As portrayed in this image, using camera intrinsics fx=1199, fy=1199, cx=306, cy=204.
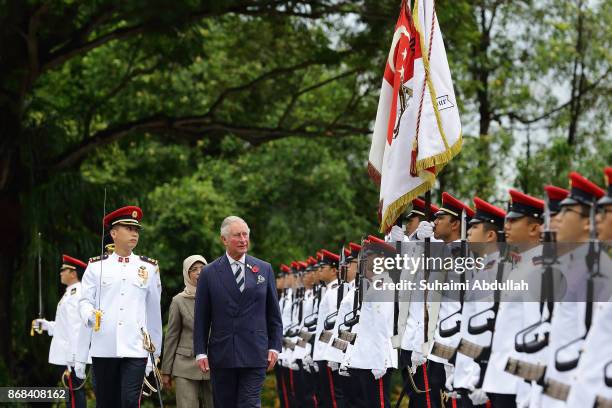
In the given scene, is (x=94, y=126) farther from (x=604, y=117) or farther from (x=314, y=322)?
(x=604, y=117)

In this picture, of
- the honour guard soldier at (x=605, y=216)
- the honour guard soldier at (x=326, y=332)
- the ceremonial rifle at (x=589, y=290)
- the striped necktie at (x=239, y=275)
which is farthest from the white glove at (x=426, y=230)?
the honour guard soldier at (x=326, y=332)

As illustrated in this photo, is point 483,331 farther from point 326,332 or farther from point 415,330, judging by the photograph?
point 326,332

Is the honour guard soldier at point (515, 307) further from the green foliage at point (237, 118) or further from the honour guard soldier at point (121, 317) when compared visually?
the green foliage at point (237, 118)

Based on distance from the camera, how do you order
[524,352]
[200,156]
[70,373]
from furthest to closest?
[200,156]
[70,373]
[524,352]

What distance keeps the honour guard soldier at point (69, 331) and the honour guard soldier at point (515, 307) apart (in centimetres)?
735

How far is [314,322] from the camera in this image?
49.8ft

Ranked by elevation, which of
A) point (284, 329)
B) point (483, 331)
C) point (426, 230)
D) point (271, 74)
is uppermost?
point (271, 74)

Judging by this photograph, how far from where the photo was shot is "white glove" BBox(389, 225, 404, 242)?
10633 millimetres

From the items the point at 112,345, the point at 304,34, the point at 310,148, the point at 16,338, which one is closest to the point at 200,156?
the point at 310,148

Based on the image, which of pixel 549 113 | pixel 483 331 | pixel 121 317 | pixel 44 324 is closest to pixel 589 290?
pixel 483 331

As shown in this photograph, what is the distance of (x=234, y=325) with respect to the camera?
9664mm

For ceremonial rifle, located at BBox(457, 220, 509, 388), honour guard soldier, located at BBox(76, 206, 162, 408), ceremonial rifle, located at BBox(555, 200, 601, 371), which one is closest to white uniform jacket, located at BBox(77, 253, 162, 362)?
honour guard soldier, located at BBox(76, 206, 162, 408)

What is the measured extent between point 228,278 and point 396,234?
5.65 feet

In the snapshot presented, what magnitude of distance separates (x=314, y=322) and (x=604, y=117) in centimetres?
1665
